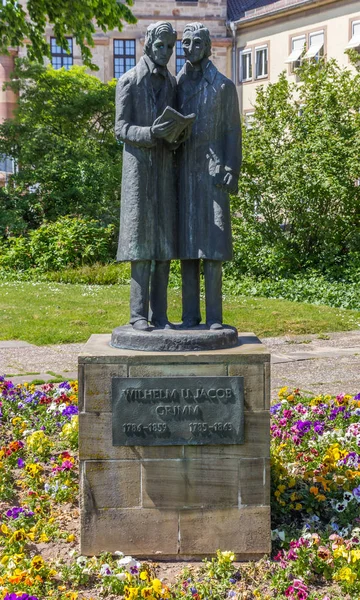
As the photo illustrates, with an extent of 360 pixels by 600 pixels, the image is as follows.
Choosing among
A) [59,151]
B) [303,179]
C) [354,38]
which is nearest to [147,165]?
[303,179]

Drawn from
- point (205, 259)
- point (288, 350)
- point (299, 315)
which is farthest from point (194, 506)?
point (299, 315)

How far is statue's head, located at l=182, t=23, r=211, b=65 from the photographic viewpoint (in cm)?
425

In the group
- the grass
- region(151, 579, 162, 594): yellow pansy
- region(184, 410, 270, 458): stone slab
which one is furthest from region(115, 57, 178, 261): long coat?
the grass

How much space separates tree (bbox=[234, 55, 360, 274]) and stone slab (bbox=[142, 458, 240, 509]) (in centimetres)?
1233

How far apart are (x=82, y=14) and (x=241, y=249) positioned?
22.8 ft

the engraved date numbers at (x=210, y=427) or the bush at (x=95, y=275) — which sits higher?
the bush at (x=95, y=275)

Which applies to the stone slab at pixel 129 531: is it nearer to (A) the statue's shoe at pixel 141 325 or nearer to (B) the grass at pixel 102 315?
(A) the statue's shoe at pixel 141 325

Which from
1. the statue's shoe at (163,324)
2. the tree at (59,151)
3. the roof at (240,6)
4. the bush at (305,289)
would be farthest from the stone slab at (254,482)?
the roof at (240,6)

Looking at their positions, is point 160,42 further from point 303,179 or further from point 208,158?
point 303,179

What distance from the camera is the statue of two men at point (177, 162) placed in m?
4.25

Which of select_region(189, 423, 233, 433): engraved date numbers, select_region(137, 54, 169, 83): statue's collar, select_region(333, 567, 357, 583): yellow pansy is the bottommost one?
select_region(333, 567, 357, 583): yellow pansy

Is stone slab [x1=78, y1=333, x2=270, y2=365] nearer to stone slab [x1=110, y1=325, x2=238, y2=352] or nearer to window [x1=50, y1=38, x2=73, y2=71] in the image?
stone slab [x1=110, y1=325, x2=238, y2=352]

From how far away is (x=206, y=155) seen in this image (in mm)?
4301

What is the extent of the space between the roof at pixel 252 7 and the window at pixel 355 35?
96.3 inches
